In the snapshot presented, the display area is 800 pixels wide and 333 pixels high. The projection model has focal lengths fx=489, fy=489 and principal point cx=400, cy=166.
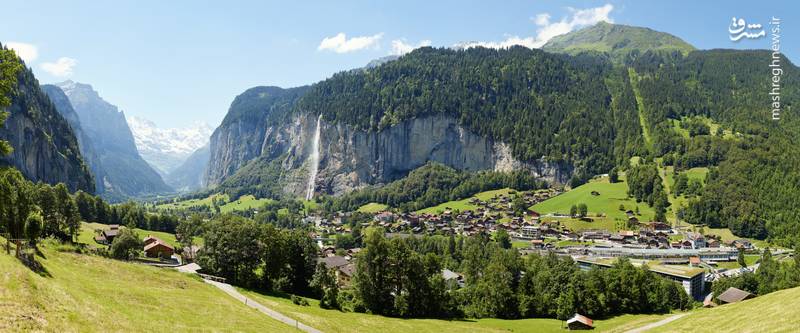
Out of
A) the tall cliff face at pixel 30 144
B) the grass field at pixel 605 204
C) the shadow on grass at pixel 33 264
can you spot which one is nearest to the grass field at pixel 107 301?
the shadow on grass at pixel 33 264

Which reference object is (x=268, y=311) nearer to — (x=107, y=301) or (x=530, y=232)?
(x=107, y=301)

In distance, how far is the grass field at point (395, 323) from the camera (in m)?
44.9

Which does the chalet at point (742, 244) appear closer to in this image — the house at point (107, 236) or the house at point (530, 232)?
the house at point (530, 232)

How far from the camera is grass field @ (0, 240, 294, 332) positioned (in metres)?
21.4

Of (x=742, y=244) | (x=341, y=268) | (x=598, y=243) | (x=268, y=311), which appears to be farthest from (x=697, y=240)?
(x=268, y=311)

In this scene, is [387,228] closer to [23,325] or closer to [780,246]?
[780,246]

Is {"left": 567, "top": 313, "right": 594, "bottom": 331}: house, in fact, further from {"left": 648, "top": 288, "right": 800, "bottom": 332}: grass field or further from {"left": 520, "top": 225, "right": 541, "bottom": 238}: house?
{"left": 520, "top": 225, "right": 541, "bottom": 238}: house

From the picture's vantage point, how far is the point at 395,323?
5275cm

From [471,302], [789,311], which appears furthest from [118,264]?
[789,311]

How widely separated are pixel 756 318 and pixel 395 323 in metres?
32.3

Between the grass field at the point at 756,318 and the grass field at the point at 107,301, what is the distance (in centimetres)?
3076

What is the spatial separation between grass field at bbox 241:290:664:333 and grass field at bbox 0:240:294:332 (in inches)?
247

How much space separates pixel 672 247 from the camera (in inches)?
5625

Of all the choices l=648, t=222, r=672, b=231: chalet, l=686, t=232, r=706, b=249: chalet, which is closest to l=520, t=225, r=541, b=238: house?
l=648, t=222, r=672, b=231: chalet
